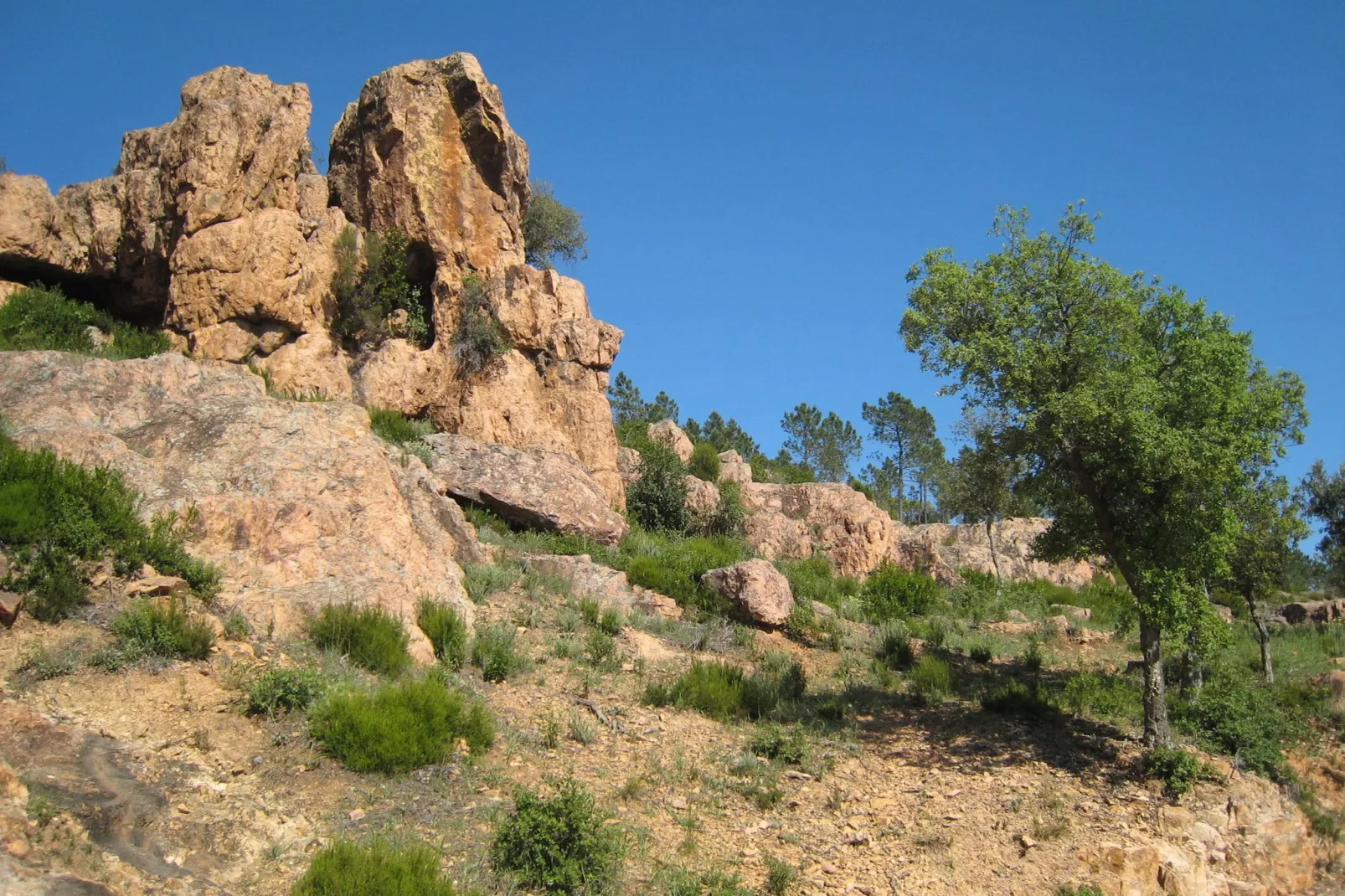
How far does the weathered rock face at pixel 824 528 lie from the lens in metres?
26.1

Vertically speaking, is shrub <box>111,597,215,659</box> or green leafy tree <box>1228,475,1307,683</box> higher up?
green leafy tree <box>1228,475,1307,683</box>

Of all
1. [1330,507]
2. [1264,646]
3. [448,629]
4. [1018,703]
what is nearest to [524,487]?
[448,629]

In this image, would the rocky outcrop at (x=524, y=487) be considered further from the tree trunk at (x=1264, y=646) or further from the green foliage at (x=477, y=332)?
the tree trunk at (x=1264, y=646)

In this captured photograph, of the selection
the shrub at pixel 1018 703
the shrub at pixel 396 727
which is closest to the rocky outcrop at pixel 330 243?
the shrub at pixel 1018 703

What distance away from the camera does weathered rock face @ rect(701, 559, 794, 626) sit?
61.6 feet

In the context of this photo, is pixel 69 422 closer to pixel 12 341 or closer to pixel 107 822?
pixel 12 341

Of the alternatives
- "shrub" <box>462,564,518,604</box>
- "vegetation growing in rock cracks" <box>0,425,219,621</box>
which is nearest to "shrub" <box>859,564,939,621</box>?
"shrub" <box>462,564,518,604</box>

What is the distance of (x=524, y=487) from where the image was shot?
68.9 feet

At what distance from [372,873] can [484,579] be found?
9.19 meters

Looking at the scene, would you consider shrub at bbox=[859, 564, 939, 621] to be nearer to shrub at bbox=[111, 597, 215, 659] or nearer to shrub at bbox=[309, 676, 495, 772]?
shrub at bbox=[309, 676, 495, 772]

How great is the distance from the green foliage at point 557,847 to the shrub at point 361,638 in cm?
333

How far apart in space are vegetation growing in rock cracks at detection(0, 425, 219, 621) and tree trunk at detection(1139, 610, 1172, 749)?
12.4 meters

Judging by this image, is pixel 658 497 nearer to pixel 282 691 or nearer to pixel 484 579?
pixel 484 579

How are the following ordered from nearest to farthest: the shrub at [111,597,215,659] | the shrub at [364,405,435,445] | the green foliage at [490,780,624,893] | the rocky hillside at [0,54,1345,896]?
the green foliage at [490,780,624,893] → the rocky hillside at [0,54,1345,896] → the shrub at [111,597,215,659] → the shrub at [364,405,435,445]
